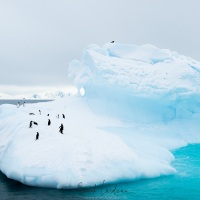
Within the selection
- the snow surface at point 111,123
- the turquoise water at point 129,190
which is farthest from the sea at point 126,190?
the snow surface at point 111,123

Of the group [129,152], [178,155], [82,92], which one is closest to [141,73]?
[82,92]

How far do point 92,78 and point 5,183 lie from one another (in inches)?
715

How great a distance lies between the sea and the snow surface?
1.37 ft

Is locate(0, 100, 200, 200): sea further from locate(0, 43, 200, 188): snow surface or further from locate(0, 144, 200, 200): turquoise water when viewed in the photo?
locate(0, 43, 200, 188): snow surface

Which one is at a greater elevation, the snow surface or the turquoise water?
the snow surface

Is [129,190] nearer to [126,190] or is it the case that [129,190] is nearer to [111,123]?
[126,190]

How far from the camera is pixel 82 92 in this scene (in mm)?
34375

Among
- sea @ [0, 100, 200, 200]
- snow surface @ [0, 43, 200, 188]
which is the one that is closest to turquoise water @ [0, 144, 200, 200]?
sea @ [0, 100, 200, 200]

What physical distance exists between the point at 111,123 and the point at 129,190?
1402 cm

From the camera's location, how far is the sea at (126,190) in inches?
499

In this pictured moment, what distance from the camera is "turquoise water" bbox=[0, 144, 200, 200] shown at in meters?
12.7

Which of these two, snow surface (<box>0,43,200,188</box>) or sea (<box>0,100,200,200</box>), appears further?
snow surface (<box>0,43,200,188</box>)

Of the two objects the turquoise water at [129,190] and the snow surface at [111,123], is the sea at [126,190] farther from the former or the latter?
the snow surface at [111,123]

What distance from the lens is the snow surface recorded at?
14.8 metres
